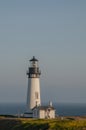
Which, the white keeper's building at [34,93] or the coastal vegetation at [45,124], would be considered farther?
the white keeper's building at [34,93]

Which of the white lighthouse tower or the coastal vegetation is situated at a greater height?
the white lighthouse tower

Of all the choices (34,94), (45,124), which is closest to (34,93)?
(34,94)

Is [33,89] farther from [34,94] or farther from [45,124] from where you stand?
[45,124]

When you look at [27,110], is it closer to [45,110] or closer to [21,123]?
[45,110]

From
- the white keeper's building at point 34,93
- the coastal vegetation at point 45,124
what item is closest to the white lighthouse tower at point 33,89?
the white keeper's building at point 34,93

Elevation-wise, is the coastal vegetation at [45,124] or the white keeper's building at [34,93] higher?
the white keeper's building at [34,93]

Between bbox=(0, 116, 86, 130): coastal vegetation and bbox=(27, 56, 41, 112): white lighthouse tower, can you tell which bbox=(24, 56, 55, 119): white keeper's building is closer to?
bbox=(27, 56, 41, 112): white lighthouse tower

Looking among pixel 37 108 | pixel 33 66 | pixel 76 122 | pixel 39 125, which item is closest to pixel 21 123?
pixel 39 125

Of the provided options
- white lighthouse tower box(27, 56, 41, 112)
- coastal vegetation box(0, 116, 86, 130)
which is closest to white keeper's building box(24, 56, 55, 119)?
white lighthouse tower box(27, 56, 41, 112)

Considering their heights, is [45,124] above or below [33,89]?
below

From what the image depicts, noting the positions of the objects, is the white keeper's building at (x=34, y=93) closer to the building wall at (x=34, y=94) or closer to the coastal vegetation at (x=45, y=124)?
the building wall at (x=34, y=94)

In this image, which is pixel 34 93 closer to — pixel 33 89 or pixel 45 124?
pixel 33 89

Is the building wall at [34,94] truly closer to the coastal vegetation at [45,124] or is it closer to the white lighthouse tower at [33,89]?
the white lighthouse tower at [33,89]

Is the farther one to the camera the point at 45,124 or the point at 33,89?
the point at 33,89
